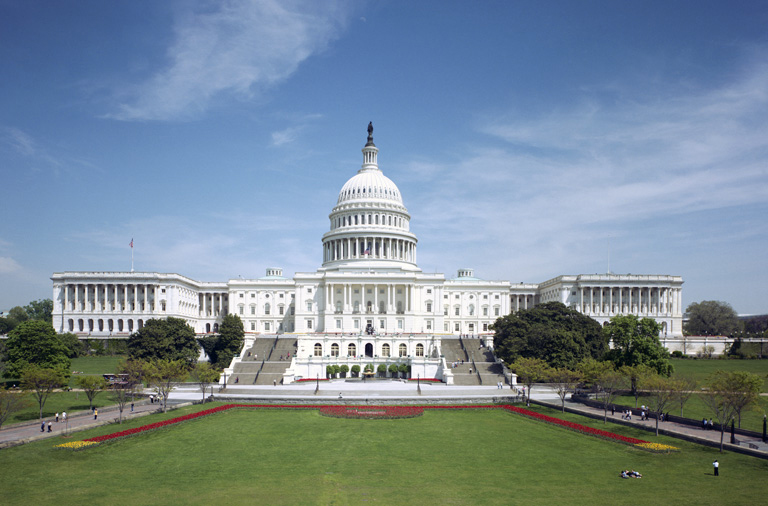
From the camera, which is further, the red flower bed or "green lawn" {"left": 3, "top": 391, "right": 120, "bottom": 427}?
"green lawn" {"left": 3, "top": 391, "right": 120, "bottom": 427}

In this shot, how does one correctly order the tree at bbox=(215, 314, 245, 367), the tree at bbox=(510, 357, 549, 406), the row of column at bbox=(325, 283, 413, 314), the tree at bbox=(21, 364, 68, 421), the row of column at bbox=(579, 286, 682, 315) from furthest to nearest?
the row of column at bbox=(579, 286, 682, 315), the row of column at bbox=(325, 283, 413, 314), the tree at bbox=(215, 314, 245, 367), the tree at bbox=(510, 357, 549, 406), the tree at bbox=(21, 364, 68, 421)

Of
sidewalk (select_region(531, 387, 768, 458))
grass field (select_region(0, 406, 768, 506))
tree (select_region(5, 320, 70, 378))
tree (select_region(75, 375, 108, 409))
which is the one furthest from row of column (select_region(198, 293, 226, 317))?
sidewalk (select_region(531, 387, 768, 458))

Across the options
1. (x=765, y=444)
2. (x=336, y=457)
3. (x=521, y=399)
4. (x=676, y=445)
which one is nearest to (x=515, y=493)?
(x=336, y=457)

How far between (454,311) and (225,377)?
67.4 m

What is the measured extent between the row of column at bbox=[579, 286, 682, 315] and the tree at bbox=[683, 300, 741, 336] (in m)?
17.6

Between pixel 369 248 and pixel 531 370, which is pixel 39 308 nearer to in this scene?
pixel 369 248

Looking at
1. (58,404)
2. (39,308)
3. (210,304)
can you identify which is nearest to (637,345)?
(58,404)

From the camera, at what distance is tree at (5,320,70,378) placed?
7281cm

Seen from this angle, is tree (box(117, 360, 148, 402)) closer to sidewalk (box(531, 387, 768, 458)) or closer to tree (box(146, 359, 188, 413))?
tree (box(146, 359, 188, 413))

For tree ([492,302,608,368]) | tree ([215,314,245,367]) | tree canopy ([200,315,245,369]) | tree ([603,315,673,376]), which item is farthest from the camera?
tree ([215,314,245,367])

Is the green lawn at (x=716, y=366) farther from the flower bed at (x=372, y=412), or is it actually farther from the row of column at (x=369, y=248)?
the row of column at (x=369, y=248)

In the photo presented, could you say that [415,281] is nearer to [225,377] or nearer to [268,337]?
→ [268,337]

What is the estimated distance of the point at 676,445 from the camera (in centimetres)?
4191

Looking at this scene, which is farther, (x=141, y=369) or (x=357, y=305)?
(x=357, y=305)
